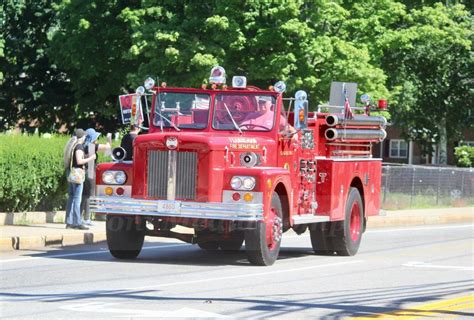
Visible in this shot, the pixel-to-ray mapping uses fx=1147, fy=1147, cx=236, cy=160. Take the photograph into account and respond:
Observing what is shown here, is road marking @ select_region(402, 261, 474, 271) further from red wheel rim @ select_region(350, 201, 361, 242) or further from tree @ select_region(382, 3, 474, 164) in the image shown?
tree @ select_region(382, 3, 474, 164)

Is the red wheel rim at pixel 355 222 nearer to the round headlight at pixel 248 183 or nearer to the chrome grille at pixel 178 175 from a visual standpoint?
the round headlight at pixel 248 183

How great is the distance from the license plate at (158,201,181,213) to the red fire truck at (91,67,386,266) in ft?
0.05

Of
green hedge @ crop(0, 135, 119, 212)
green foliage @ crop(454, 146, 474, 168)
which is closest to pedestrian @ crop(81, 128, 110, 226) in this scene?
green hedge @ crop(0, 135, 119, 212)

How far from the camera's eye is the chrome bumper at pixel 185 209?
1588 cm

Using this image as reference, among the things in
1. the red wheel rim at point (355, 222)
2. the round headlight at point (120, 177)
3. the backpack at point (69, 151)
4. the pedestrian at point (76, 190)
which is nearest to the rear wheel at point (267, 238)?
the round headlight at point (120, 177)

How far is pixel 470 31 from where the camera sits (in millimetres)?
47656

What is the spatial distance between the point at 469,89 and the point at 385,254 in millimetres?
39095

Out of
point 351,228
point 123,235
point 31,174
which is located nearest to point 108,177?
point 123,235

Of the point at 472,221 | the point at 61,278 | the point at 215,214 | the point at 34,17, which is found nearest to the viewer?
the point at 61,278

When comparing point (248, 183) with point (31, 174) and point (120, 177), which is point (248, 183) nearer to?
point (120, 177)

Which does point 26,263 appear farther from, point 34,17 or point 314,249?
point 34,17

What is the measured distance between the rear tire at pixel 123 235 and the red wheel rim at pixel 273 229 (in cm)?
188

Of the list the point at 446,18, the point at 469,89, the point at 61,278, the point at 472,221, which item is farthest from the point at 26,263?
the point at 469,89

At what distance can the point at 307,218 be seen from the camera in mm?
17906
